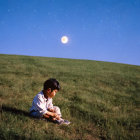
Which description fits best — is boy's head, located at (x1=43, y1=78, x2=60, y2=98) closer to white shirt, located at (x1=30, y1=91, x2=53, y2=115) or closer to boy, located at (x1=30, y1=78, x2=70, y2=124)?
boy, located at (x1=30, y1=78, x2=70, y2=124)

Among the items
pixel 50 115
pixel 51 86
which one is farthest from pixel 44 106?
pixel 51 86

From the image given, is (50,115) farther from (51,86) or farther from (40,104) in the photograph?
(51,86)

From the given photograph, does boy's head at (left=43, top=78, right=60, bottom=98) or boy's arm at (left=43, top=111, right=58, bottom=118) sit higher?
boy's head at (left=43, top=78, right=60, bottom=98)

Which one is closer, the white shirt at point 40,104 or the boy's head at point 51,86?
A: the white shirt at point 40,104

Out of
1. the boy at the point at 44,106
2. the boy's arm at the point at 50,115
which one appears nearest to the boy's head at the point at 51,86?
the boy at the point at 44,106

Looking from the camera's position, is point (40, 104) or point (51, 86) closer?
point (40, 104)

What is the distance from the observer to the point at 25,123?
12.3 ft

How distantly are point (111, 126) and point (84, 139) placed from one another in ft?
3.78

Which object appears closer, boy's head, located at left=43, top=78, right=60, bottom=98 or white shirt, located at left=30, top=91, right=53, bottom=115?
white shirt, located at left=30, top=91, right=53, bottom=115

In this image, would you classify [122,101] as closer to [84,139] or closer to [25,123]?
[84,139]

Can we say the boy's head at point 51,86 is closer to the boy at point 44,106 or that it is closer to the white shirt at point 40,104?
the boy at point 44,106

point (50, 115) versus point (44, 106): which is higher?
point (44, 106)

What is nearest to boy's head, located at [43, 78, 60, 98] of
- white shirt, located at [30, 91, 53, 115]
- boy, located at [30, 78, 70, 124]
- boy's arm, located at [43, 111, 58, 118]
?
boy, located at [30, 78, 70, 124]

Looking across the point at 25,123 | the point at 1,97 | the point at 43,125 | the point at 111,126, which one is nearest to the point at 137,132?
the point at 111,126
